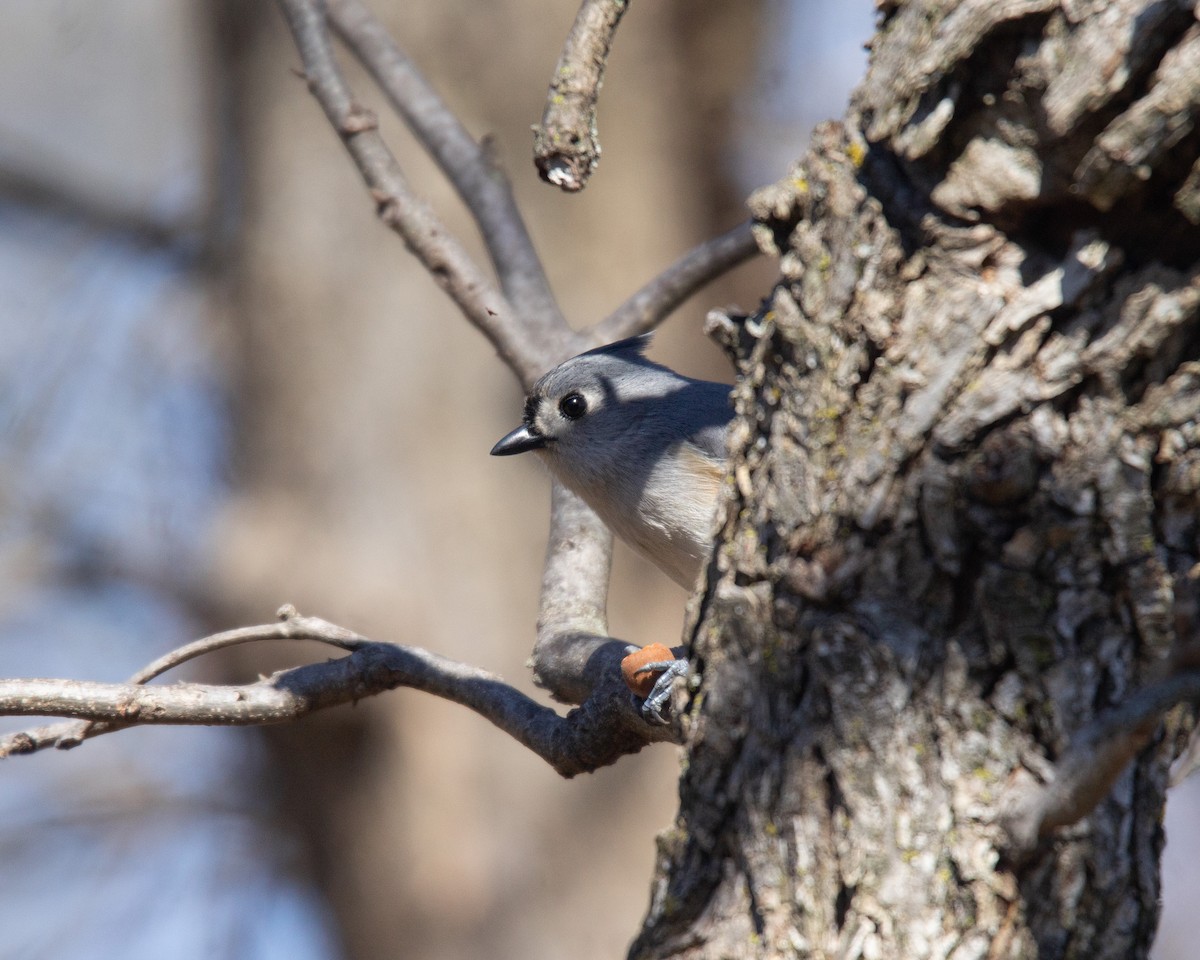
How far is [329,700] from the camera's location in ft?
5.12

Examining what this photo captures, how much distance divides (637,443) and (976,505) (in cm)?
168

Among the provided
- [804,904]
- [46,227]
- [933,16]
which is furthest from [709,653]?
[46,227]

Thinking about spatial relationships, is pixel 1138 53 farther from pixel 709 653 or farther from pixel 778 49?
pixel 778 49

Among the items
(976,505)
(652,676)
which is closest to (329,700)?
(652,676)

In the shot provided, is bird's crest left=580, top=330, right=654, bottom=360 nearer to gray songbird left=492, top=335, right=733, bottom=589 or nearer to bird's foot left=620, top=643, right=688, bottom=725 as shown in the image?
gray songbird left=492, top=335, right=733, bottom=589

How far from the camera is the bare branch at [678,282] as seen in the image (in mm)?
2400

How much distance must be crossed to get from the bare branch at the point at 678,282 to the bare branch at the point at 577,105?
1.09m

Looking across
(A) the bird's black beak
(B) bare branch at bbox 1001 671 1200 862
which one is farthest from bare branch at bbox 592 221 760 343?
(B) bare branch at bbox 1001 671 1200 862

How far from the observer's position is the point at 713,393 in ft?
8.84

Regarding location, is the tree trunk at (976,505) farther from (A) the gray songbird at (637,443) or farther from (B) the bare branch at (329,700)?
(A) the gray songbird at (637,443)

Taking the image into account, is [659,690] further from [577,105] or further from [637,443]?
[637,443]

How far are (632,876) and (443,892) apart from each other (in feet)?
2.21

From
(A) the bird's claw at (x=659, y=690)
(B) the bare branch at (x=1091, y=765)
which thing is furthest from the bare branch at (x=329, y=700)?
A: (B) the bare branch at (x=1091, y=765)

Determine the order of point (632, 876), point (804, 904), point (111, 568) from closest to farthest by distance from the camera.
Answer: point (804, 904) < point (632, 876) < point (111, 568)
